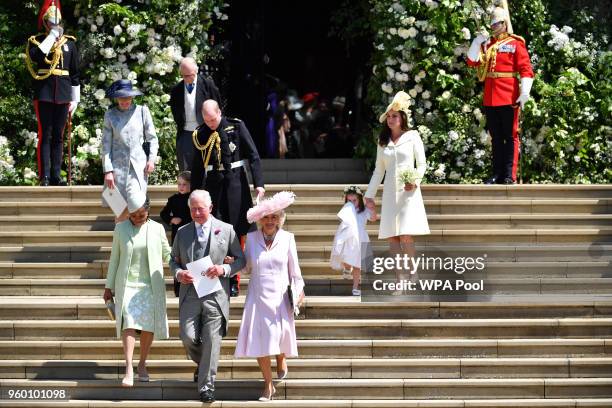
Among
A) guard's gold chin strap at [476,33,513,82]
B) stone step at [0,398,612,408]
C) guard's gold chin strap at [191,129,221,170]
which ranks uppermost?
guard's gold chin strap at [476,33,513,82]

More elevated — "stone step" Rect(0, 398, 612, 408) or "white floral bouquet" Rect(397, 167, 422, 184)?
"white floral bouquet" Rect(397, 167, 422, 184)

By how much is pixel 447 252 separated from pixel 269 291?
113 inches

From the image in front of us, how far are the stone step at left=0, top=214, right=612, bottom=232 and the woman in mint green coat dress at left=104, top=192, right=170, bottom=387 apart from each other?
3081mm

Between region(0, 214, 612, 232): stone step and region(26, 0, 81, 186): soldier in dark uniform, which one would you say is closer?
region(0, 214, 612, 232): stone step

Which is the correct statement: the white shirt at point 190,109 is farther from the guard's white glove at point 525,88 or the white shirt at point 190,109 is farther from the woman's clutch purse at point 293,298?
the guard's white glove at point 525,88

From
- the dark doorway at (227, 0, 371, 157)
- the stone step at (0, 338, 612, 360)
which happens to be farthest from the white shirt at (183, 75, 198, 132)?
the dark doorway at (227, 0, 371, 157)

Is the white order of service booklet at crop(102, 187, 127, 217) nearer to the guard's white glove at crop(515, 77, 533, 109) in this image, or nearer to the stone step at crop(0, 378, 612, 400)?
the stone step at crop(0, 378, 612, 400)

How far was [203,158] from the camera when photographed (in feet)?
45.5

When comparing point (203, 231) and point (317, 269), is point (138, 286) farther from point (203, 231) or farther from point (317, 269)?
point (317, 269)

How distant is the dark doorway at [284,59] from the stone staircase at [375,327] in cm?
560

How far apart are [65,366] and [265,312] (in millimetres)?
1881

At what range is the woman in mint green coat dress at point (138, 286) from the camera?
12.5m

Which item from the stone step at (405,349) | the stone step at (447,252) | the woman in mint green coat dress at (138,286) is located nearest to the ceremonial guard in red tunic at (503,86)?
the stone step at (447,252)

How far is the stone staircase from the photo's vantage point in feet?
41.7
